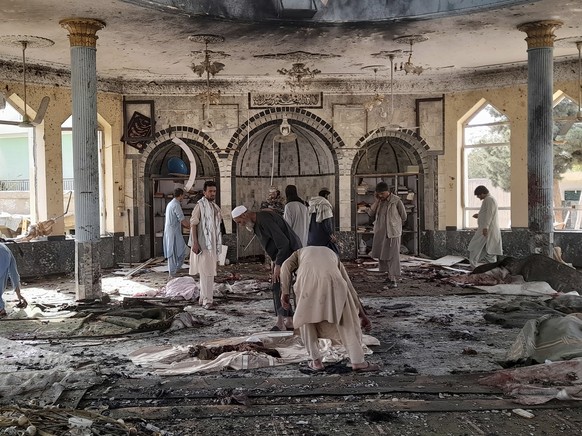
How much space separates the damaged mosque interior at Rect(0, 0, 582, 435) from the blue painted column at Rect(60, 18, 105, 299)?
0.11 ft

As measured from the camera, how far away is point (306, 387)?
5367mm

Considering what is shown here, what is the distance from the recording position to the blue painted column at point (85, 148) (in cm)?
917

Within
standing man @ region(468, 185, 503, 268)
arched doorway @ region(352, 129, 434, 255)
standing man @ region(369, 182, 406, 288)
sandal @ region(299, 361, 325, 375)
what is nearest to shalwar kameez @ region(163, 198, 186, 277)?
standing man @ region(369, 182, 406, 288)

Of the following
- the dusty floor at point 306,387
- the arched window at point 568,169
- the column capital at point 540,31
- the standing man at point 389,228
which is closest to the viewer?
the dusty floor at point 306,387

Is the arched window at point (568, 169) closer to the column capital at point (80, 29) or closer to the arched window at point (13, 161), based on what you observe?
the column capital at point (80, 29)

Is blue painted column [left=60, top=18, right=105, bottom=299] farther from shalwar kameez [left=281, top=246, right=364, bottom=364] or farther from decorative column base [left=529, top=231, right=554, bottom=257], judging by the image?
decorative column base [left=529, top=231, right=554, bottom=257]

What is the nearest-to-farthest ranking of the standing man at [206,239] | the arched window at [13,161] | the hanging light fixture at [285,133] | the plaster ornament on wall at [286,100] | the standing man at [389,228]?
the standing man at [206,239] → the standing man at [389,228] → the hanging light fixture at [285,133] → the plaster ornament on wall at [286,100] → the arched window at [13,161]

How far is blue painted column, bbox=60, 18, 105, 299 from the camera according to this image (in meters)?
9.17

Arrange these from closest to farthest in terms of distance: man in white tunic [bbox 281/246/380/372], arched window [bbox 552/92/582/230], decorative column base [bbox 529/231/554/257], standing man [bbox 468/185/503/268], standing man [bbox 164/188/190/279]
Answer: man in white tunic [bbox 281/246/380/372] → decorative column base [bbox 529/231/554/257] → standing man [bbox 164/188/190/279] → standing man [bbox 468/185/503/268] → arched window [bbox 552/92/582/230]

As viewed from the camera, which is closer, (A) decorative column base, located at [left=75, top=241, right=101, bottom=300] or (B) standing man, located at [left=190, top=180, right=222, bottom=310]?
(B) standing man, located at [left=190, top=180, right=222, bottom=310]

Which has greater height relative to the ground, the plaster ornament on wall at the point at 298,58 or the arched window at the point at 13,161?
the plaster ornament on wall at the point at 298,58

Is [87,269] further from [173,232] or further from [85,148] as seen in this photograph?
[173,232]

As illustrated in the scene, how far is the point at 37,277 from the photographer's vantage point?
12320 millimetres

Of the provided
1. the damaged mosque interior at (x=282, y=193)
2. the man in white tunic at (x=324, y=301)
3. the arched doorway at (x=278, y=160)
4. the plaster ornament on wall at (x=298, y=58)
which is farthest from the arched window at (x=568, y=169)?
the man in white tunic at (x=324, y=301)
